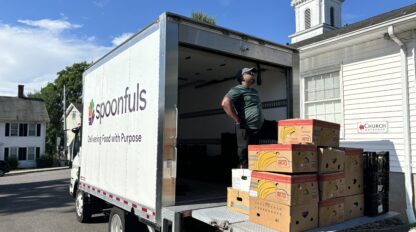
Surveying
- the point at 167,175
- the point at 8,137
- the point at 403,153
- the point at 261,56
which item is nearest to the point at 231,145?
the point at 261,56

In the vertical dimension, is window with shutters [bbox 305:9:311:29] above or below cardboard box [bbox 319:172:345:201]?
above

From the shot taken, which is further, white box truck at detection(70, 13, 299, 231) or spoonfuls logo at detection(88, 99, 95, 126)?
spoonfuls logo at detection(88, 99, 95, 126)

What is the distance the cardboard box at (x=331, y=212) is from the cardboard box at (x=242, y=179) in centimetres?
84

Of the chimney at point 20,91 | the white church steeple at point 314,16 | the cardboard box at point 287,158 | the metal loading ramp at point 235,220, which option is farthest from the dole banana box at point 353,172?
the chimney at point 20,91

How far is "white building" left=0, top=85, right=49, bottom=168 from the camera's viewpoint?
127ft

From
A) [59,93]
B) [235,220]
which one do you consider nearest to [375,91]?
[235,220]

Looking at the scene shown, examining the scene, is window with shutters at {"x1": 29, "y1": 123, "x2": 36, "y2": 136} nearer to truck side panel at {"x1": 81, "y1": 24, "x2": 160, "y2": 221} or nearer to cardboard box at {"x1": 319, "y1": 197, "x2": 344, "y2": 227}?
truck side panel at {"x1": 81, "y1": 24, "x2": 160, "y2": 221}

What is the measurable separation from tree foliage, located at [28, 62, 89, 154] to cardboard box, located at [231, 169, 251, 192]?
51527 millimetres

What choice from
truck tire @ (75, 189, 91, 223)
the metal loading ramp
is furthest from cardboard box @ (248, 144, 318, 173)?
truck tire @ (75, 189, 91, 223)

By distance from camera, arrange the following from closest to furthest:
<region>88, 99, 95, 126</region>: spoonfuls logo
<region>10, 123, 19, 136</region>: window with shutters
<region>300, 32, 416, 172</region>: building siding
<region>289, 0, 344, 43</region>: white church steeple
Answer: <region>88, 99, 95, 126</region>: spoonfuls logo < <region>300, 32, 416, 172</region>: building siding < <region>289, 0, 344, 43</region>: white church steeple < <region>10, 123, 19, 136</region>: window with shutters

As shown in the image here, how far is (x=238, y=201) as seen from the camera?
14.1 feet

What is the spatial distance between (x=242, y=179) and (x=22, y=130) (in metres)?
41.2

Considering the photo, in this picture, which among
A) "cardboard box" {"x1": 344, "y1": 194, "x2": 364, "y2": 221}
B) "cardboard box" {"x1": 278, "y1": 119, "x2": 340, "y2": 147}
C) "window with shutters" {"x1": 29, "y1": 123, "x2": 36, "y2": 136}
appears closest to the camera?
"cardboard box" {"x1": 278, "y1": 119, "x2": 340, "y2": 147}

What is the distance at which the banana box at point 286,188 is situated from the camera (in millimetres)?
3383
